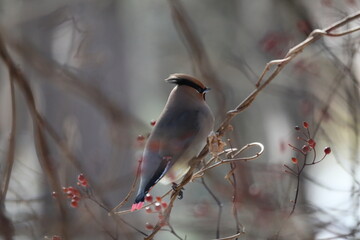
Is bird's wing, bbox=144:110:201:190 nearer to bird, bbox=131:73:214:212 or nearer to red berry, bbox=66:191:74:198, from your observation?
bird, bbox=131:73:214:212

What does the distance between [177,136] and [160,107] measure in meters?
4.48

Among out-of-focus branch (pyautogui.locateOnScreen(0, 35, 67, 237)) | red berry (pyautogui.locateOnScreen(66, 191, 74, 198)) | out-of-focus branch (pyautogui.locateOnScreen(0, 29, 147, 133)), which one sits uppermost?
out-of-focus branch (pyautogui.locateOnScreen(0, 29, 147, 133))

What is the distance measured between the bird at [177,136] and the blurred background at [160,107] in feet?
0.47

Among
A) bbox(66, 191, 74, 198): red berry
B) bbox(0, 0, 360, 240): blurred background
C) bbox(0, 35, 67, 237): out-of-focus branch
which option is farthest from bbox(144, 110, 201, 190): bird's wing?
bbox(0, 35, 67, 237): out-of-focus branch

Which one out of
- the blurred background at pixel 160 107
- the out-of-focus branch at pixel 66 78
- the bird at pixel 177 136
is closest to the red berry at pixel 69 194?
the blurred background at pixel 160 107

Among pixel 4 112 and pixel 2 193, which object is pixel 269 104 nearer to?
pixel 4 112

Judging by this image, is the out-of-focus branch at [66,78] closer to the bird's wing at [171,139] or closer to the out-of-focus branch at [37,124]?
the bird's wing at [171,139]

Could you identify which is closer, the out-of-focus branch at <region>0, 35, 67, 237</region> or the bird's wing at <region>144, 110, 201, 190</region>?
the out-of-focus branch at <region>0, 35, 67, 237</region>

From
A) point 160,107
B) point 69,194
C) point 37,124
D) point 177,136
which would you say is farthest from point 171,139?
point 160,107

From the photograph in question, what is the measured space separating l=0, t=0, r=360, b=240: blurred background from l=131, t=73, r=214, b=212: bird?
14 cm

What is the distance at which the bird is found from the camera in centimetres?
246

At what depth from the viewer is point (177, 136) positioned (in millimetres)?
2594

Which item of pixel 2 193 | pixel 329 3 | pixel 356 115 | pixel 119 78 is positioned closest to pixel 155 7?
pixel 119 78

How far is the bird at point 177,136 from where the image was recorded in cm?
246
